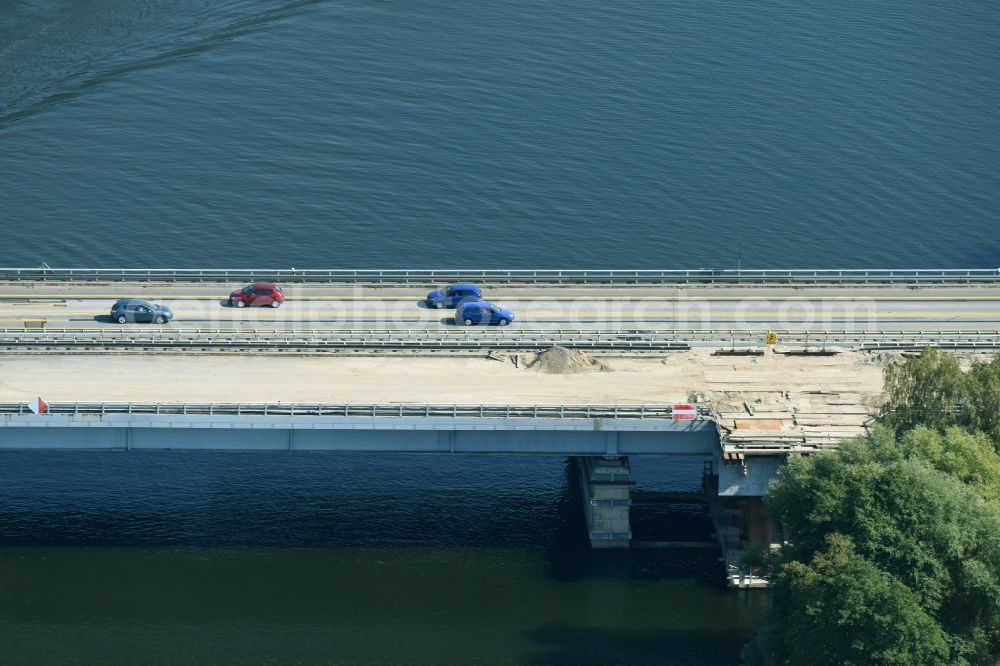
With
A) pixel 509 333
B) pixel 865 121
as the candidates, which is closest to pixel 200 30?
pixel 865 121

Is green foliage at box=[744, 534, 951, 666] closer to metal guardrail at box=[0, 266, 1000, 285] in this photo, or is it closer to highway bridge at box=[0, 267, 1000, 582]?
highway bridge at box=[0, 267, 1000, 582]

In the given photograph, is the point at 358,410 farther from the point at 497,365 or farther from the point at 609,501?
Answer: the point at 609,501

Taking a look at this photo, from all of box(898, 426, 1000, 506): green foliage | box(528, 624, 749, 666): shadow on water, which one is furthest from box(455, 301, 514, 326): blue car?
box(898, 426, 1000, 506): green foliage

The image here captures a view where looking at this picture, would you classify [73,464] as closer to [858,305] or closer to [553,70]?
[858,305]

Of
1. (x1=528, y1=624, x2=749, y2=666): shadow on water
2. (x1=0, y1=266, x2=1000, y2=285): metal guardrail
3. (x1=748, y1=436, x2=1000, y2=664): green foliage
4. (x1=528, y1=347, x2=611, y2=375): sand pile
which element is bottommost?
(x1=528, y1=624, x2=749, y2=666): shadow on water

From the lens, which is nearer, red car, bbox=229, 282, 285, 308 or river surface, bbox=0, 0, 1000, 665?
river surface, bbox=0, 0, 1000, 665

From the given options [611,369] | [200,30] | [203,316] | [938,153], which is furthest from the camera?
[200,30]

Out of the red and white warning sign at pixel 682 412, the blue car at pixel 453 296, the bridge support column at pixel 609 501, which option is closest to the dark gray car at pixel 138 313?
the blue car at pixel 453 296
